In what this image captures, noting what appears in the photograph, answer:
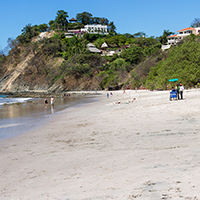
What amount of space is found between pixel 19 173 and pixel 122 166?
2.61 metres

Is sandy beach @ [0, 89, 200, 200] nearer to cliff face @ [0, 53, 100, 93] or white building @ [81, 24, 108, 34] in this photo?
cliff face @ [0, 53, 100, 93]

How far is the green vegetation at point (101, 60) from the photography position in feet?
116

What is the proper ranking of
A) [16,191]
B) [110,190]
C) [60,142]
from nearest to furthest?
[110,190] < [16,191] < [60,142]

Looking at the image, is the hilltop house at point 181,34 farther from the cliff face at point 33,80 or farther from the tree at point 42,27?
the tree at point 42,27

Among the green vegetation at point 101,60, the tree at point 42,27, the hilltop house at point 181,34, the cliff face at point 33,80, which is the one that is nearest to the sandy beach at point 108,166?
the green vegetation at point 101,60

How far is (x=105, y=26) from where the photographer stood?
132 metres

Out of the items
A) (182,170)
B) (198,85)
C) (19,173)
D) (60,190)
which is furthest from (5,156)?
(198,85)

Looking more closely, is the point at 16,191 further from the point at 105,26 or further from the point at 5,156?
the point at 105,26

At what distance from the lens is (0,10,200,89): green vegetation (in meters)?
35.3

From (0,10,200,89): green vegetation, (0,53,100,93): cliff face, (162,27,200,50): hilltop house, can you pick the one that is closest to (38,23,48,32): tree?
(0,10,200,89): green vegetation

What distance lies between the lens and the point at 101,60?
3095 inches

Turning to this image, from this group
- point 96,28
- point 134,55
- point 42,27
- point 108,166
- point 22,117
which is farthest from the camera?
point 96,28

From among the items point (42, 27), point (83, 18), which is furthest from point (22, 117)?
→ point (83, 18)

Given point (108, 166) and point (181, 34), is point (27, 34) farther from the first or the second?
point (108, 166)
